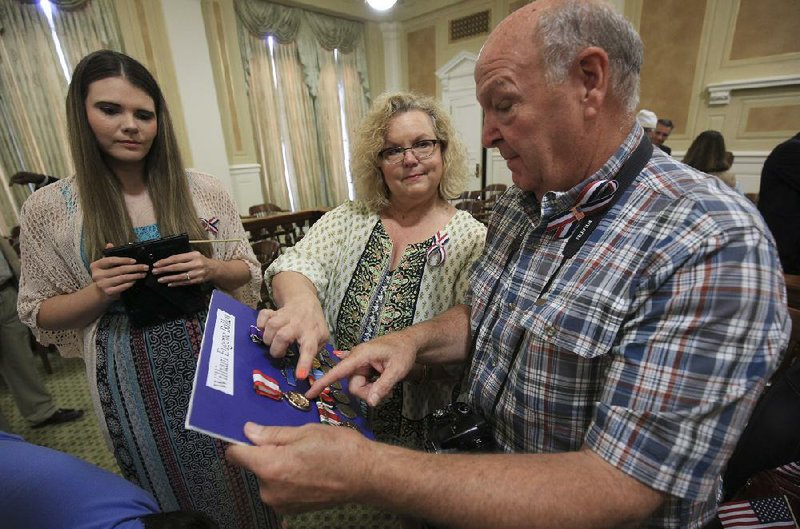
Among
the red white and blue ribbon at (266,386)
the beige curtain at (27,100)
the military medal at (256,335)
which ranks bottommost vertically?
the red white and blue ribbon at (266,386)

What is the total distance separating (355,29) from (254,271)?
7911 mm

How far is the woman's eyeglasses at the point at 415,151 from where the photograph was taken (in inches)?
52.3

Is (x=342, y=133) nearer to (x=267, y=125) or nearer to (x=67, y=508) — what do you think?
(x=267, y=125)

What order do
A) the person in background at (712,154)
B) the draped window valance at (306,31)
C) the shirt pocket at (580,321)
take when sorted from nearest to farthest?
1. the shirt pocket at (580,321)
2. the person in background at (712,154)
3. the draped window valance at (306,31)

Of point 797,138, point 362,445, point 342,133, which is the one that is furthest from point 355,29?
point 362,445

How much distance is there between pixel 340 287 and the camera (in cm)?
138

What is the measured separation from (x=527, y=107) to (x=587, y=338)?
0.46m

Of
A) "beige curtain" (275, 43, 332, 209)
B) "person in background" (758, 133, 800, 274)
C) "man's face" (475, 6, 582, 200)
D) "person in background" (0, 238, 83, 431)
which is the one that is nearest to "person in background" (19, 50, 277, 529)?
"man's face" (475, 6, 582, 200)

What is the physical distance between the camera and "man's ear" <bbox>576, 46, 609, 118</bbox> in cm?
66

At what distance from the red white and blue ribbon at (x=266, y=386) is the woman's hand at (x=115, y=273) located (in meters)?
0.61

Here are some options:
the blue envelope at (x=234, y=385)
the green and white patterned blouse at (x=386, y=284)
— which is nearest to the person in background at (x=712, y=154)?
the green and white patterned blouse at (x=386, y=284)

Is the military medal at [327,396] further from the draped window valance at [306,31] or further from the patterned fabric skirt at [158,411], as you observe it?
the draped window valance at [306,31]

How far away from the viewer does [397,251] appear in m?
1.36

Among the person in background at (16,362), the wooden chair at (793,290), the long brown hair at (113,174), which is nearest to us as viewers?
the long brown hair at (113,174)
